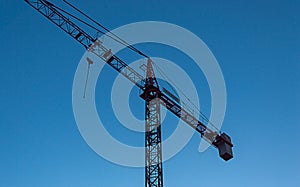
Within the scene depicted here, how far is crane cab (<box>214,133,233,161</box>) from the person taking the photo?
119 ft

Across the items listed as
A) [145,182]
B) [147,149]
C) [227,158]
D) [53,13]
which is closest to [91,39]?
[53,13]

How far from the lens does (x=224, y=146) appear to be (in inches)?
1457

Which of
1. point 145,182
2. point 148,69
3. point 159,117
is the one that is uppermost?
point 148,69

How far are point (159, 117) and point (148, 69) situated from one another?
4.46 metres

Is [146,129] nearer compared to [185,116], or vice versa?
[146,129]

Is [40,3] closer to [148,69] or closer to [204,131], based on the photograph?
[148,69]

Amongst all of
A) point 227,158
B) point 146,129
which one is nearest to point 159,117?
point 146,129

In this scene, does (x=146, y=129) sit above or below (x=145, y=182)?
above

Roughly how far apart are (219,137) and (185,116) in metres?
3.63

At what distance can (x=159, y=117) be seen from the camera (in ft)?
114

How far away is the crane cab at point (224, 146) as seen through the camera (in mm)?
36281

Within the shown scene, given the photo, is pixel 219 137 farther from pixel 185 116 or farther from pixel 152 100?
pixel 152 100

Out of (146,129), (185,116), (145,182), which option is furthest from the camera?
(185,116)

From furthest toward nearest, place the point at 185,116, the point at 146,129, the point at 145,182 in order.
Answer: the point at 185,116 < the point at 146,129 < the point at 145,182
